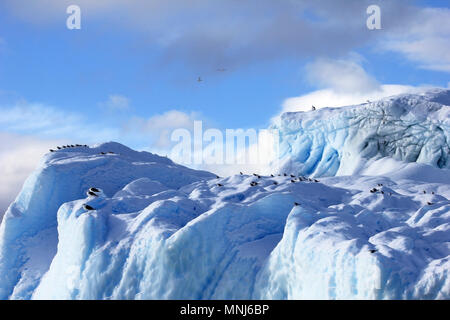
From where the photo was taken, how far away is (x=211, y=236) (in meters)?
14.8

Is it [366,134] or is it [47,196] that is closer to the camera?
[47,196]

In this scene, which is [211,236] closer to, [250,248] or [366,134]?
[250,248]

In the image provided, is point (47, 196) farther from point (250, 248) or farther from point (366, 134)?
point (366, 134)

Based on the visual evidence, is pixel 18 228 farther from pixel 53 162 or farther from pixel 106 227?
pixel 106 227

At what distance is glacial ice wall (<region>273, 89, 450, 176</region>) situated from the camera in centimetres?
2842

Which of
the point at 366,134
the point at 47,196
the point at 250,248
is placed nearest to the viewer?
Answer: the point at 250,248

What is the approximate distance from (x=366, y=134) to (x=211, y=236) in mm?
17574

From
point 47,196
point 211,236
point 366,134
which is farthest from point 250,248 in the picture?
point 366,134

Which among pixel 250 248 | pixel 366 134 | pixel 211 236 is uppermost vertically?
pixel 366 134

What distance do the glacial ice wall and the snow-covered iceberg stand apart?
22.6ft

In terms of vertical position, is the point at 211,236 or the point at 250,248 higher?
the point at 211,236

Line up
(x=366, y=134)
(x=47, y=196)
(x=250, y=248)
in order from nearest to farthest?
(x=250, y=248) → (x=47, y=196) → (x=366, y=134)
